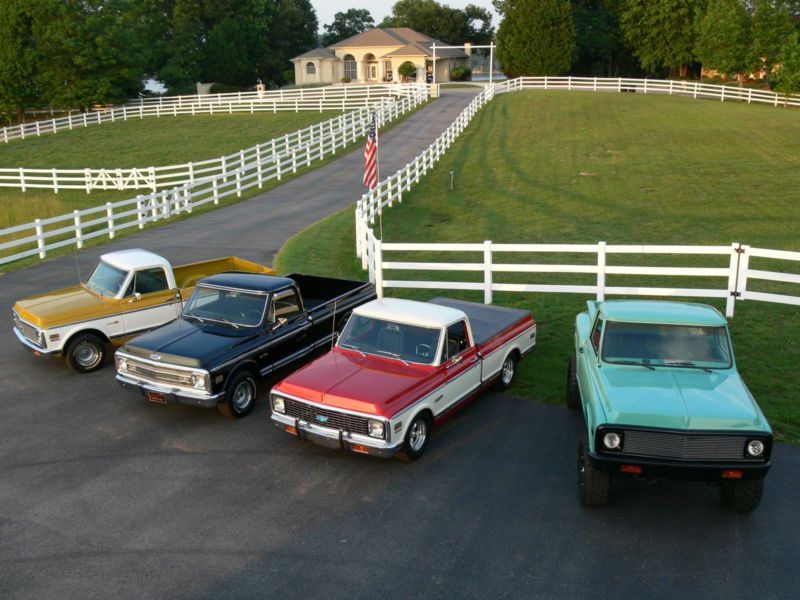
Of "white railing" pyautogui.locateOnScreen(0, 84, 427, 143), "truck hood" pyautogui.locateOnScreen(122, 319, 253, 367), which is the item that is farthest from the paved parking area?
"white railing" pyautogui.locateOnScreen(0, 84, 427, 143)

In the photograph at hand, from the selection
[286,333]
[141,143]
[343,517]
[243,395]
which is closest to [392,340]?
[286,333]

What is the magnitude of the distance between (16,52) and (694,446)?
235 ft

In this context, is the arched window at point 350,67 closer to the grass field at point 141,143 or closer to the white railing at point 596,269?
the grass field at point 141,143

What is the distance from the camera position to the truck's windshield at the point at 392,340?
9.69m

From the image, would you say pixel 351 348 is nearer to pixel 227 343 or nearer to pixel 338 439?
pixel 338 439

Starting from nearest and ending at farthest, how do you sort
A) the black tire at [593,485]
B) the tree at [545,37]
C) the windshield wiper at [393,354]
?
1. the black tire at [593,485]
2. the windshield wiper at [393,354]
3. the tree at [545,37]

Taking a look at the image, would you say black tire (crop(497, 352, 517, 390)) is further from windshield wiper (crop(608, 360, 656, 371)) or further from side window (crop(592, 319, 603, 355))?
windshield wiper (crop(608, 360, 656, 371))

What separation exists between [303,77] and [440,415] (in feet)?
291

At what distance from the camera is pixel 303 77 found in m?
92.9

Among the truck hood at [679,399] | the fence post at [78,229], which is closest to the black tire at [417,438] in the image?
the truck hood at [679,399]

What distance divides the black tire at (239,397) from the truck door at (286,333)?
0.33 meters

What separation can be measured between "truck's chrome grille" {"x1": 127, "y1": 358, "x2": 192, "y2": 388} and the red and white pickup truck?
147 centimetres

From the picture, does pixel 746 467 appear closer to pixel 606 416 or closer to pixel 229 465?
pixel 606 416

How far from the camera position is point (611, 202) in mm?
29297
